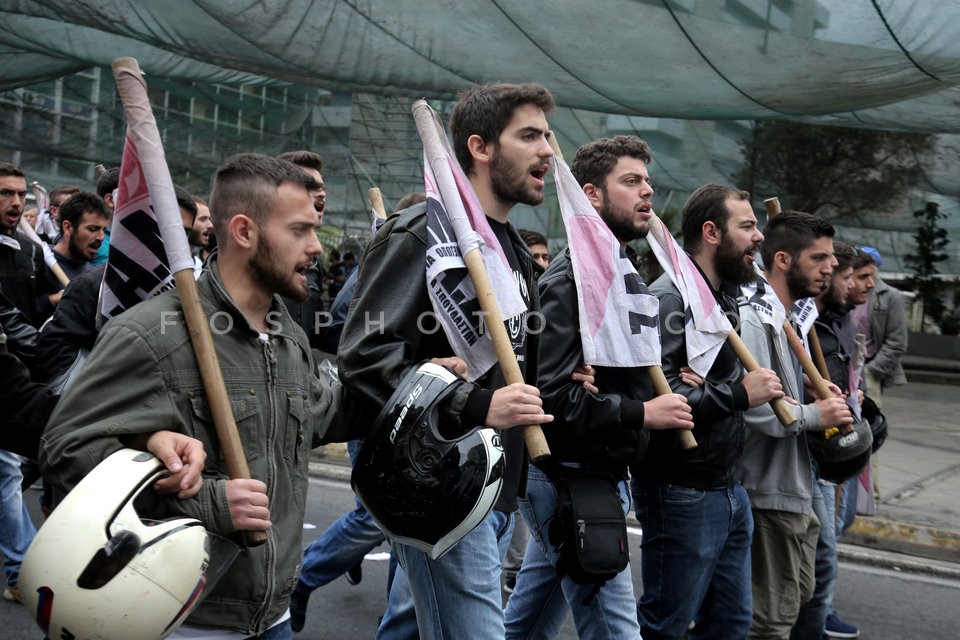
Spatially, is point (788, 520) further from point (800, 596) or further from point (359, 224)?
point (359, 224)

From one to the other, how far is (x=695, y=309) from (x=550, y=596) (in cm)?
114

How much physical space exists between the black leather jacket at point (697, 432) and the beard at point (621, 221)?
0.26m

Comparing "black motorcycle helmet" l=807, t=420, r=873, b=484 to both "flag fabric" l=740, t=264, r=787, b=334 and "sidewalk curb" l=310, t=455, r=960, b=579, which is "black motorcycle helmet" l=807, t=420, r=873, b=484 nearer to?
"flag fabric" l=740, t=264, r=787, b=334

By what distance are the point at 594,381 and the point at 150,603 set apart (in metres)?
1.90

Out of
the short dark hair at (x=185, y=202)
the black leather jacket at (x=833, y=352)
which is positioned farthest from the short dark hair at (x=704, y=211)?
the short dark hair at (x=185, y=202)

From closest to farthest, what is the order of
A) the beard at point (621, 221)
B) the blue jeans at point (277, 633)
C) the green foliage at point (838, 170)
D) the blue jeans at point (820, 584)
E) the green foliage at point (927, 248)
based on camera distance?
the blue jeans at point (277, 633)
the beard at point (621, 221)
the blue jeans at point (820, 584)
the green foliage at point (838, 170)
the green foliage at point (927, 248)

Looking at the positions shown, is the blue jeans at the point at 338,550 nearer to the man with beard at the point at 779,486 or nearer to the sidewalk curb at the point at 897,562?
the man with beard at the point at 779,486

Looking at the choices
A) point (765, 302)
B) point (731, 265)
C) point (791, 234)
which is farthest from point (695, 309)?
point (791, 234)

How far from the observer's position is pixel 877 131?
13828 mm

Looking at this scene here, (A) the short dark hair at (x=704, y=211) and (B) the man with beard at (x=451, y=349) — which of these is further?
(A) the short dark hair at (x=704, y=211)

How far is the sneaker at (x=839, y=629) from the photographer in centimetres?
557

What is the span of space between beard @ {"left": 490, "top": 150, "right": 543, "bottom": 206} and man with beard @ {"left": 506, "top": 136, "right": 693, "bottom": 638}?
0.44 m

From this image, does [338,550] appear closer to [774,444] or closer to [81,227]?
[774,444]

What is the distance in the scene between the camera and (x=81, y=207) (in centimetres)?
583
